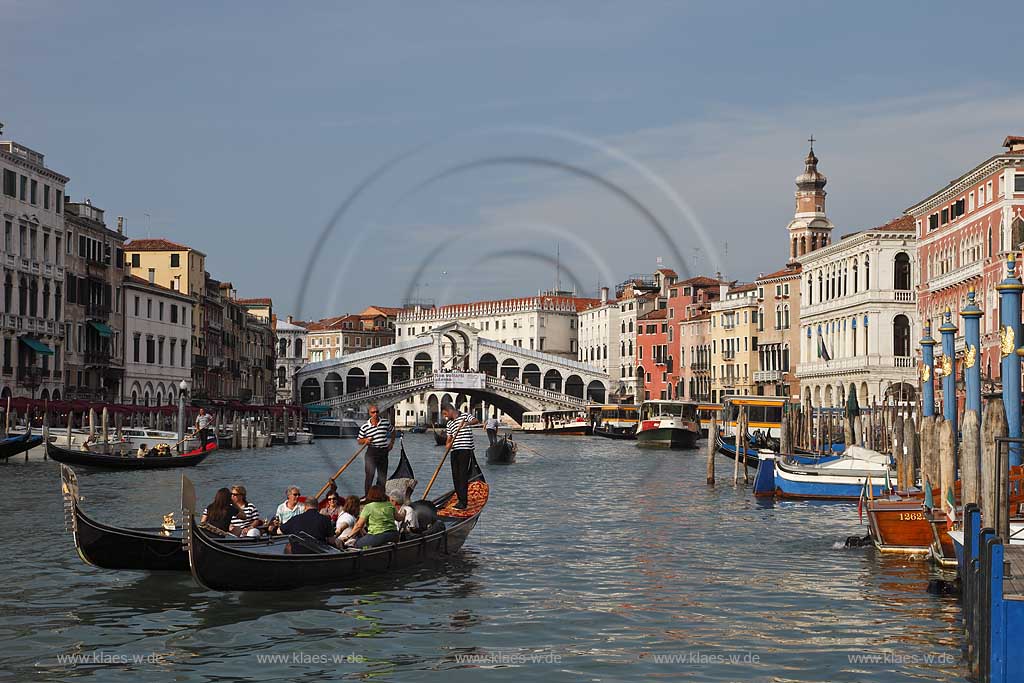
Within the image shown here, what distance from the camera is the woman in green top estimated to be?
12.9m

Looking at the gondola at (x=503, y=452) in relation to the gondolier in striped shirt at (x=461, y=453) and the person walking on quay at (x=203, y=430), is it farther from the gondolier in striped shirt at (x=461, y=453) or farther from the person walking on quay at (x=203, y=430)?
the gondolier in striped shirt at (x=461, y=453)

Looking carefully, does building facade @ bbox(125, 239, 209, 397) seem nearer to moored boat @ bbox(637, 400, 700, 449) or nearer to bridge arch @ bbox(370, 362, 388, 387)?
moored boat @ bbox(637, 400, 700, 449)

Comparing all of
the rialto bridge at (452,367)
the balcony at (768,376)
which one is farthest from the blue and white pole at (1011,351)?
the rialto bridge at (452,367)

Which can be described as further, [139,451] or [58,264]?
[58,264]

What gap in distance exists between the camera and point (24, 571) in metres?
13.5

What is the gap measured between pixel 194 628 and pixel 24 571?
342cm

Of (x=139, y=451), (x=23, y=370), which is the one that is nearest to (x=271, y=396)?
(x=23, y=370)

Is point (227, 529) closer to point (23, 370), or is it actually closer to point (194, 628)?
point (194, 628)

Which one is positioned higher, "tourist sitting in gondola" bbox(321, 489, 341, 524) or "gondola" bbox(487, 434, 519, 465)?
"gondola" bbox(487, 434, 519, 465)

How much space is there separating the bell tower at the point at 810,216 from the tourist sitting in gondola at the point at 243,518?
5478 centimetres

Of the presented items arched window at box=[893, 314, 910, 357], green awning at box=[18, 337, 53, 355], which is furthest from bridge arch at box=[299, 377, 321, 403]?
green awning at box=[18, 337, 53, 355]

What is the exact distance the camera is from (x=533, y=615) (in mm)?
11695

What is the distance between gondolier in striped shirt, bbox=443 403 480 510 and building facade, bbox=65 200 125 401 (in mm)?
28675

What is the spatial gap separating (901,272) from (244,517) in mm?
40248
